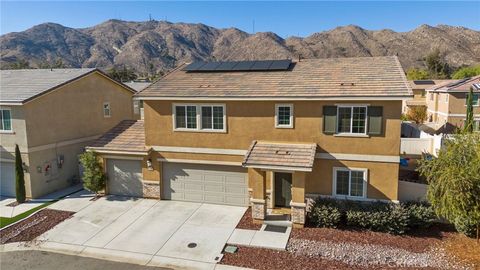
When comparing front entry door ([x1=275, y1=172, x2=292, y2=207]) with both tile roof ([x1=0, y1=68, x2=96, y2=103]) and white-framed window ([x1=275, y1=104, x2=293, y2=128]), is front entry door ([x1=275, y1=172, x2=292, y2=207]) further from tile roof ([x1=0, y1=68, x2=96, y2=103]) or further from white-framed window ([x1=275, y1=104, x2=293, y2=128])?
tile roof ([x1=0, y1=68, x2=96, y2=103])

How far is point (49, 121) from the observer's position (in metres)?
20.7

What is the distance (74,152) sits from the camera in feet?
74.4

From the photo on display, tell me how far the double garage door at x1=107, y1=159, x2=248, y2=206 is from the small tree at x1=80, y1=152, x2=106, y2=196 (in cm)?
63

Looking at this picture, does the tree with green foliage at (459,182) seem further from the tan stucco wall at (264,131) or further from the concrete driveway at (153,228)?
the concrete driveway at (153,228)

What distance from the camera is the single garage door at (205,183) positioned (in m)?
18.0

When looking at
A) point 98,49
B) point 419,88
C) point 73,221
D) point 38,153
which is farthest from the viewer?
point 98,49

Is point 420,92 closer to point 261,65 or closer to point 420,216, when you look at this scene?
point 261,65

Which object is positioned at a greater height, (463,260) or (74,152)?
(74,152)

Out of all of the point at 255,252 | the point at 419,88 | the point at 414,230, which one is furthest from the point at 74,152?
the point at 419,88

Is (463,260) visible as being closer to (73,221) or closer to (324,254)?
(324,254)

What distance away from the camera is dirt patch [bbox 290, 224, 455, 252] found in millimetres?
13547

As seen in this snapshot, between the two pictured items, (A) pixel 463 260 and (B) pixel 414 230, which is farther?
(B) pixel 414 230

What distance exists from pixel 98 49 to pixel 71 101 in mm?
161813

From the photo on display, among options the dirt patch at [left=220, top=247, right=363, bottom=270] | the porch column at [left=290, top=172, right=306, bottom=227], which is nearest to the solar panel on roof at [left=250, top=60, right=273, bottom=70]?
the porch column at [left=290, top=172, right=306, bottom=227]
